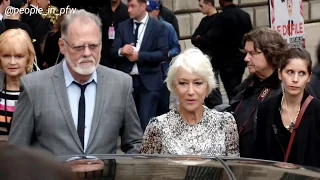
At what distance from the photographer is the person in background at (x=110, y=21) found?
378 inches

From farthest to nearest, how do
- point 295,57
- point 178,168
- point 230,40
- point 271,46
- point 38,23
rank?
point 230,40
point 38,23
point 271,46
point 295,57
point 178,168

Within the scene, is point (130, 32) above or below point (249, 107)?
above

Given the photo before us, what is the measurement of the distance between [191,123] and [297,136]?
2.22 ft

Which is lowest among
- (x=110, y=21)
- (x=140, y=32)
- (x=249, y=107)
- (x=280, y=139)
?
(x=280, y=139)

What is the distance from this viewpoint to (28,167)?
64.7 inches

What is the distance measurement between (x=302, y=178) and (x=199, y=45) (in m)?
7.78

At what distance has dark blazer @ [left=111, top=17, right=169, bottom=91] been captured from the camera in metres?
9.33

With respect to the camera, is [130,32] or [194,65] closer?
[194,65]

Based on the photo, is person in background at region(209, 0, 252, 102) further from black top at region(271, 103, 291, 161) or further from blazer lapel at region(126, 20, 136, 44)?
black top at region(271, 103, 291, 161)

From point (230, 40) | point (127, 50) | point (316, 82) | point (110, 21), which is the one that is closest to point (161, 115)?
point (316, 82)

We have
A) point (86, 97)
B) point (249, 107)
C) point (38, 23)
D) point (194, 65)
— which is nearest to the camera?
point (86, 97)

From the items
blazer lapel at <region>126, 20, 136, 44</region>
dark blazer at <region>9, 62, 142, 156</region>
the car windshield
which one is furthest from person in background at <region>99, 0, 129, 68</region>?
the car windshield

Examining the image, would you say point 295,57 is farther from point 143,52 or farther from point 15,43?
point 143,52

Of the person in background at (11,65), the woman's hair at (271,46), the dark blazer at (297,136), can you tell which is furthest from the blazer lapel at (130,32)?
the dark blazer at (297,136)
